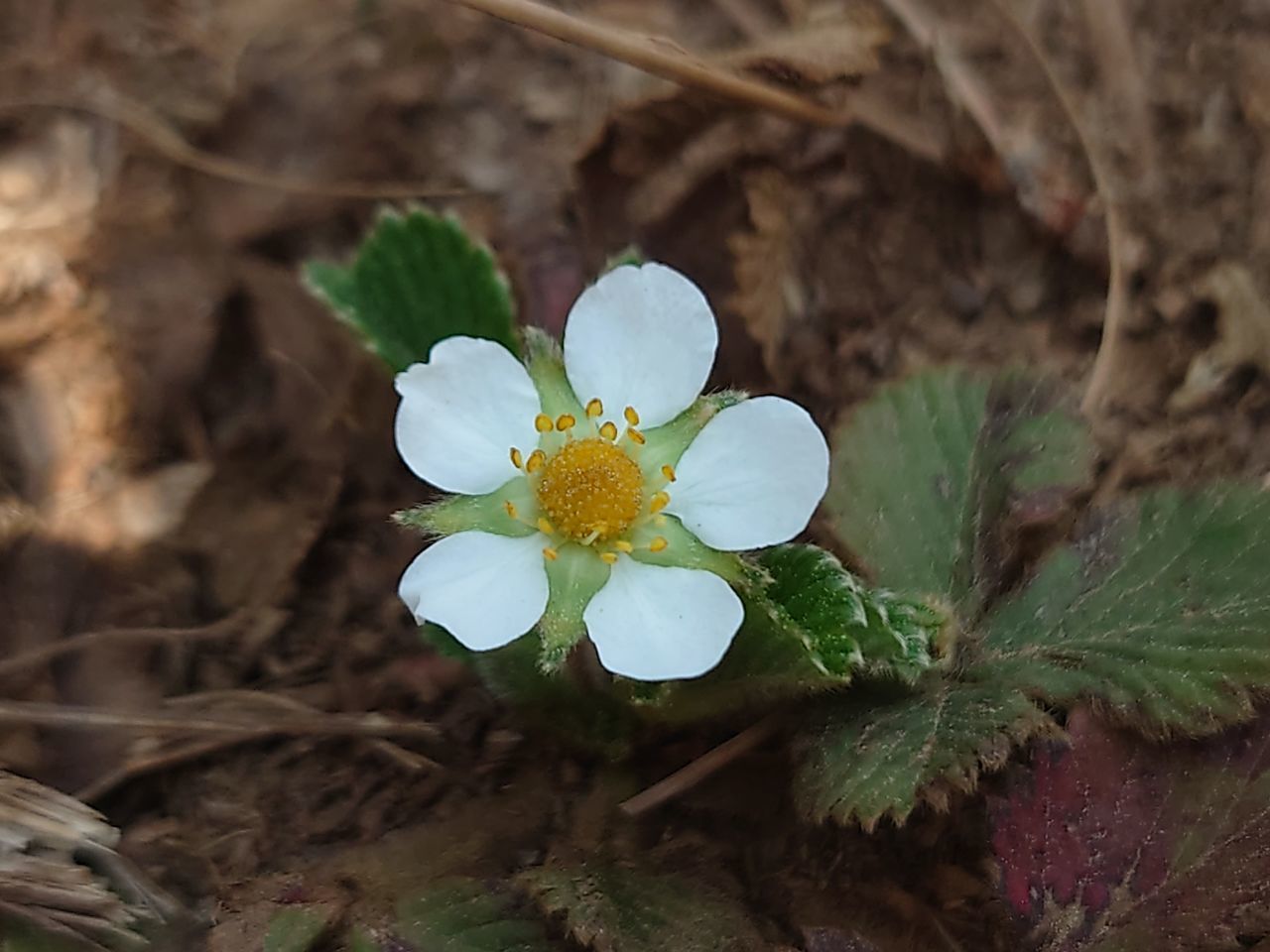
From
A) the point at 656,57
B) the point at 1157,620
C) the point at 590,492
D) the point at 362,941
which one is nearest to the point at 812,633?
the point at 590,492

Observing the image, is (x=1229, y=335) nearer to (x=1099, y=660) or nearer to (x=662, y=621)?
(x=1099, y=660)

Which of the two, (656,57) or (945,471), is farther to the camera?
(656,57)

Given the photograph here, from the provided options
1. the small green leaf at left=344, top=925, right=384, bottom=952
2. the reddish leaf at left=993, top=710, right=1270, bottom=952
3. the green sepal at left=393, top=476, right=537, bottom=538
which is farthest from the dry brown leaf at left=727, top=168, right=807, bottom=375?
the small green leaf at left=344, top=925, right=384, bottom=952

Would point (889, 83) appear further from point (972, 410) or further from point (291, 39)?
point (291, 39)

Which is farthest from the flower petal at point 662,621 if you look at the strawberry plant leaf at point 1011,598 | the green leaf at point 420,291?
the green leaf at point 420,291

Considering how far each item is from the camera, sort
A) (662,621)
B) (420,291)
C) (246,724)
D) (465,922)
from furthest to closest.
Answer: (420,291) < (246,724) < (465,922) < (662,621)

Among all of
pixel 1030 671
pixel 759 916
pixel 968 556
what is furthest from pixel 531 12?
pixel 759 916

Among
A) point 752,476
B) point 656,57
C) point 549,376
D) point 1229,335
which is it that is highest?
point 656,57

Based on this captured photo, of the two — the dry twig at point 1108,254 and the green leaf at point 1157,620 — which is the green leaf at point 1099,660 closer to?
the green leaf at point 1157,620
